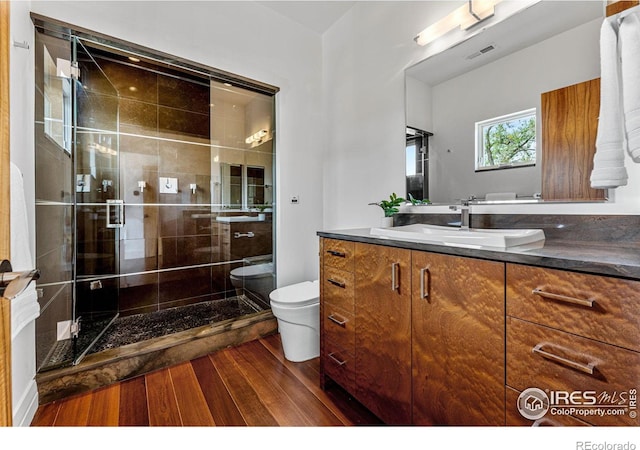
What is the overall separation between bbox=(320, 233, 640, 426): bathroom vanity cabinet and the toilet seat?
385 mm

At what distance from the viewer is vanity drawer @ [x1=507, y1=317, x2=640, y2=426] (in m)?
0.66

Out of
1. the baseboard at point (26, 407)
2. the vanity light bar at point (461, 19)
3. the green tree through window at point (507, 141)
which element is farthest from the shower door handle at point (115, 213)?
the green tree through window at point (507, 141)

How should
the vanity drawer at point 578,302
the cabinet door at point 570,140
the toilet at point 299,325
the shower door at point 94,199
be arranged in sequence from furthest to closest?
the shower door at point 94,199 < the toilet at point 299,325 < the cabinet door at point 570,140 < the vanity drawer at point 578,302

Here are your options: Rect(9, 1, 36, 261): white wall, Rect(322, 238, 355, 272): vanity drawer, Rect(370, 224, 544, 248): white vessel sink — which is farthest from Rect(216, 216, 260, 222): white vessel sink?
Rect(370, 224, 544, 248): white vessel sink

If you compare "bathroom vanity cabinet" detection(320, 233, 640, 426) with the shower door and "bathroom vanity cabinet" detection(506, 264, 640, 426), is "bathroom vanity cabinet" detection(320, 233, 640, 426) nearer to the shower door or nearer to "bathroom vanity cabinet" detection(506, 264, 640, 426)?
"bathroom vanity cabinet" detection(506, 264, 640, 426)

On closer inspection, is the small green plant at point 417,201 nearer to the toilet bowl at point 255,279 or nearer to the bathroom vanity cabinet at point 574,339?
the bathroom vanity cabinet at point 574,339

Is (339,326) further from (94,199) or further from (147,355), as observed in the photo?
(94,199)

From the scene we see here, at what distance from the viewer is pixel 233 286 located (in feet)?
9.58

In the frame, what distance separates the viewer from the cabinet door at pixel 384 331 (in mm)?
1139

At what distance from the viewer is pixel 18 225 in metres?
1.00

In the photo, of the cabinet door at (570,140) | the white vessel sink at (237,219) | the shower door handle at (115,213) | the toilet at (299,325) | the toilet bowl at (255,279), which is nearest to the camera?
the cabinet door at (570,140)

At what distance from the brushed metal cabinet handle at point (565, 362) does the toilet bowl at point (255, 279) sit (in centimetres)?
204
